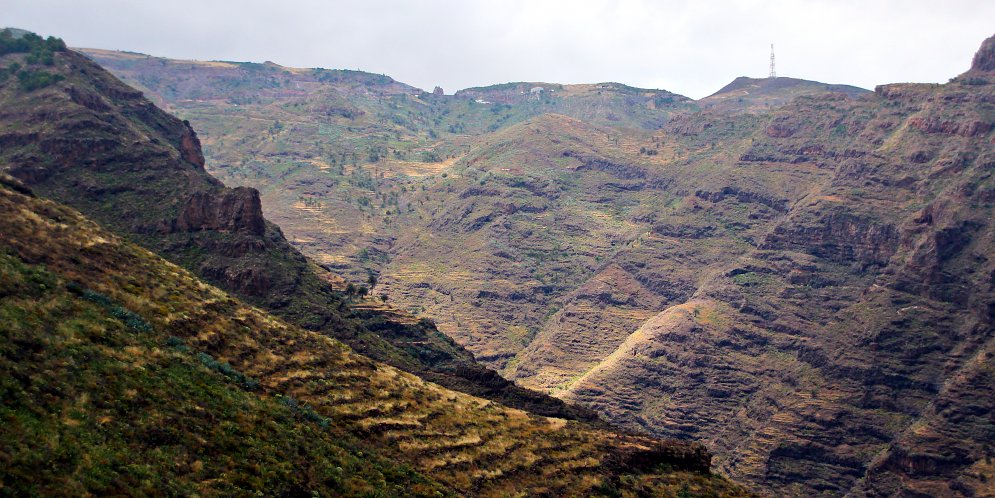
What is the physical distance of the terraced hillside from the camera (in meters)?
49.0

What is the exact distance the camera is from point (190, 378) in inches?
2552

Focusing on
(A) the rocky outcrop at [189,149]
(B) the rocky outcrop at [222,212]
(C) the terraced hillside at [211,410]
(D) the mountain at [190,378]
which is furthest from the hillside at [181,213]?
(C) the terraced hillside at [211,410]

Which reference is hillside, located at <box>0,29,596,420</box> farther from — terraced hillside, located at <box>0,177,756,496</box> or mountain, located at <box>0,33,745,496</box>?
terraced hillside, located at <box>0,177,756,496</box>

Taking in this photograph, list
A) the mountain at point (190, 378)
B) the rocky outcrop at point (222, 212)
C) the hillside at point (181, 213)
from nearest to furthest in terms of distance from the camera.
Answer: the mountain at point (190, 378)
the hillside at point (181, 213)
the rocky outcrop at point (222, 212)

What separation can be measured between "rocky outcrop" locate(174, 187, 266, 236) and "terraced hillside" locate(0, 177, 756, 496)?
2562cm

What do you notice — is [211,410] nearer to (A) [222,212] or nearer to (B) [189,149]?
(A) [222,212]

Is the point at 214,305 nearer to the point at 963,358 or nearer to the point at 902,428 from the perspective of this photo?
the point at 902,428

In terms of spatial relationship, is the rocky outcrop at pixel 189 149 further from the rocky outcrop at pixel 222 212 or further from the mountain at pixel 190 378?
the rocky outcrop at pixel 222 212

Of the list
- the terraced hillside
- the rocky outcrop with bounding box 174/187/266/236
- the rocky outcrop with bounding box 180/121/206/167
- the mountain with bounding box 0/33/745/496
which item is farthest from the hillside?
the terraced hillside

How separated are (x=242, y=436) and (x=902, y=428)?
149 metres

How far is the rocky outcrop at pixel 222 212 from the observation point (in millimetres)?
118062

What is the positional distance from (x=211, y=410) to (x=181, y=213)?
63.2 m

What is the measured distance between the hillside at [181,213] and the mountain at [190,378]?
31 centimetres

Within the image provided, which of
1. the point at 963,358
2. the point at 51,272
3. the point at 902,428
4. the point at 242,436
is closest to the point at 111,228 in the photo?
the point at 51,272
